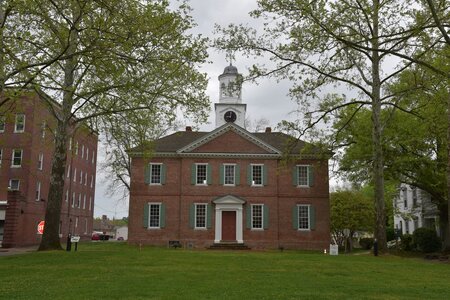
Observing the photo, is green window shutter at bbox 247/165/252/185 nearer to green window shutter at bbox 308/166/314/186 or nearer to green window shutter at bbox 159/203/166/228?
green window shutter at bbox 308/166/314/186

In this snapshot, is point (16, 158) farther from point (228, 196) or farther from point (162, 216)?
point (228, 196)

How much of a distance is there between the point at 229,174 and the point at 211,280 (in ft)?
80.9

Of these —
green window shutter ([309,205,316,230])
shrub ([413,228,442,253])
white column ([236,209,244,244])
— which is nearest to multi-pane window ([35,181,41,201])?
white column ([236,209,244,244])

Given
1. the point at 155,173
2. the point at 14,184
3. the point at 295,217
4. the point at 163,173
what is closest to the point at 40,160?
the point at 14,184

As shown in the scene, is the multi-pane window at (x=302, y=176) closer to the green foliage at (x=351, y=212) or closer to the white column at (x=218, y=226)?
the green foliage at (x=351, y=212)

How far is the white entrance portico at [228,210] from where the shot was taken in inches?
1390

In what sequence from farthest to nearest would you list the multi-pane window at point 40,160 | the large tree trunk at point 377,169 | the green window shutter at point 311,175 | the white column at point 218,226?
the multi-pane window at point 40,160 → the green window shutter at point 311,175 → the white column at point 218,226 → the large tree trunk at point 377,169

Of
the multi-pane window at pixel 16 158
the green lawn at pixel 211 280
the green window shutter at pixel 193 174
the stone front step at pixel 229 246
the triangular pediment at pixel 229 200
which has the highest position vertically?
the multi-pane window at pixel 16 158

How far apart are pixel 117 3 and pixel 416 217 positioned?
131 ft

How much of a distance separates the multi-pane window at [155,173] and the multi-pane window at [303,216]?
35.9ft

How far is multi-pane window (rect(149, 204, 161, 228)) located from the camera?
35.7m

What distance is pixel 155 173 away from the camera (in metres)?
36.4

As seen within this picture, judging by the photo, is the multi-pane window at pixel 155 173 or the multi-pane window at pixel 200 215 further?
the multi-pane window at pixel 155 173

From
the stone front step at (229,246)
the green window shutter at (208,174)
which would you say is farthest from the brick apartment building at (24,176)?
the stone front step at (229,246)
